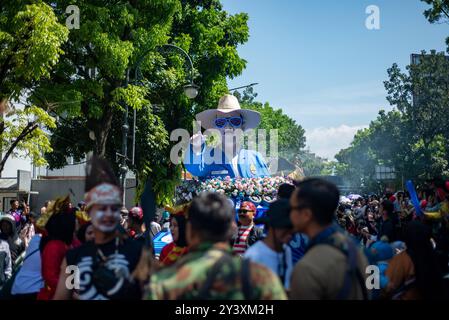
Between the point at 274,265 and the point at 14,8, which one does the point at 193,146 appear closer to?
the point at 14,8

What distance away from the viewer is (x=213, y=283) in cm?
300

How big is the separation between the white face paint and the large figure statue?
9.01 meters

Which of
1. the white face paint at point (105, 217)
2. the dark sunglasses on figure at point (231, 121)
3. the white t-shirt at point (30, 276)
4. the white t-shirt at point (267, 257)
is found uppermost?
the dark sunglasses on figure at point (231, 121)

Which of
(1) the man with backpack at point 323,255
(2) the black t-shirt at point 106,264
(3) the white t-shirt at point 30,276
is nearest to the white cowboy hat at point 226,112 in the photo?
(3) the white t-shirt at point 30,276

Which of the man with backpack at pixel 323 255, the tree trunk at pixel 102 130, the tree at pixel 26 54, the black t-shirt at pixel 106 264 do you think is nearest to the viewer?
the man with backpack at pixel 323 255

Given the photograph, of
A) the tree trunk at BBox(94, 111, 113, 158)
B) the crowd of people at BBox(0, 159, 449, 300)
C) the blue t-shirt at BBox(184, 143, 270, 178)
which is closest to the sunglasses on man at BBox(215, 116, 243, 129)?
the blue t-shirt at BBox(184, 143, 270, 178)

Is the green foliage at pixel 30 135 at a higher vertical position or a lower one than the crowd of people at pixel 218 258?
higher

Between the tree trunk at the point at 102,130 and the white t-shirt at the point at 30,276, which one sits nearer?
the white t-shirt at the point at 30,276

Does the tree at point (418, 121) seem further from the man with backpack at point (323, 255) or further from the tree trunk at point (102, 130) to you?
the man with backpack at point (323, 255)

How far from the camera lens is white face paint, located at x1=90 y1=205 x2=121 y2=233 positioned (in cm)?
425

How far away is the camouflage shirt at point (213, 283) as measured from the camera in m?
3.01

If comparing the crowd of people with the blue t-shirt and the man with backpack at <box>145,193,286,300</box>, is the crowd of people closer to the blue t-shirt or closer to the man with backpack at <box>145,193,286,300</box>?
the man with backpack at <box>145,193,286,300</box>

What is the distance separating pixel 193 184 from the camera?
488 inches
